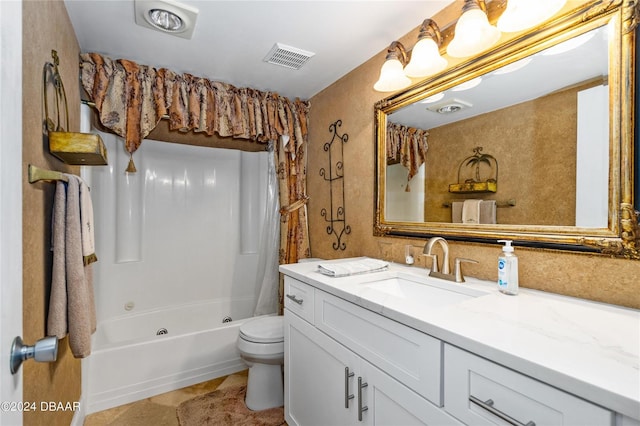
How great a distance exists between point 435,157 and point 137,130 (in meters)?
1.96

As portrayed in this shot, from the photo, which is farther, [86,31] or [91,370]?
[91,370]

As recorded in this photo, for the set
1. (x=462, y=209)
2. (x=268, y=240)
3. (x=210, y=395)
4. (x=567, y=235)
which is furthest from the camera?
(x=268, y=240)

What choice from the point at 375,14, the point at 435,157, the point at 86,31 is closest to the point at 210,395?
the point at 435,157

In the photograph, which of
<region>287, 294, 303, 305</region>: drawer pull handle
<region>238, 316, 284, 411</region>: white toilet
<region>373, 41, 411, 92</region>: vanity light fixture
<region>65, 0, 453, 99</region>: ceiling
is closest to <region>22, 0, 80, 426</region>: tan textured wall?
<region>65, 0, 453, 99</region>: ceiling

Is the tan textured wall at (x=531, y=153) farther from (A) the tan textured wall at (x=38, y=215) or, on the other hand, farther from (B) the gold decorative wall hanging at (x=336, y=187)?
(A) the tan textured wall at (x=38, y=215)

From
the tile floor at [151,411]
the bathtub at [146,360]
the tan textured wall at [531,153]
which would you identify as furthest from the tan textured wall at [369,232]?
the tile floor at [151,411]

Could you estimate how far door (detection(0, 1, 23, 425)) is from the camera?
1.63ft

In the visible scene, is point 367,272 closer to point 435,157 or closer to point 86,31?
point 435,157

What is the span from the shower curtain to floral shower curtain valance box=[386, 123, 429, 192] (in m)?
1.22

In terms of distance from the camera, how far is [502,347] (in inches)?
26.6

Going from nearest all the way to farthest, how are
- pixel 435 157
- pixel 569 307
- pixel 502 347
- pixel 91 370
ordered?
1. pixel 502 347
2. pixel 569 307
3. pixel 435 157
4. pixel 91 370

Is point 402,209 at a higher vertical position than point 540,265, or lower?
higher

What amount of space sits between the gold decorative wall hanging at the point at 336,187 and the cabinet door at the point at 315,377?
2.80 ft

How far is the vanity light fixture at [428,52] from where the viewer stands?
56.3 inches
